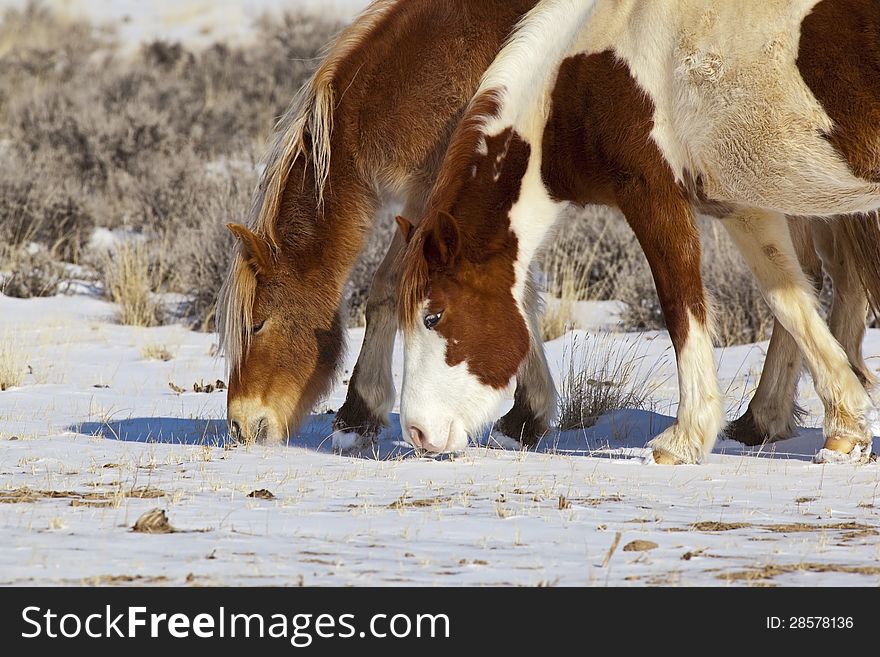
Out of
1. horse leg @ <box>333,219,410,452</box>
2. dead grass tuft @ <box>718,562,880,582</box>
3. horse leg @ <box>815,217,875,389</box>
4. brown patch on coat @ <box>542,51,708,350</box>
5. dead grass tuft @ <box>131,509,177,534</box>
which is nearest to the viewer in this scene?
dead grass tuft @ <box>718,562,880,582</box>

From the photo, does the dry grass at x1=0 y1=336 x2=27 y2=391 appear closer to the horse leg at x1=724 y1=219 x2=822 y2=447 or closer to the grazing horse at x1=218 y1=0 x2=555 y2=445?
the grazing horse at x1=218 y1=0 x2=555 y2=445

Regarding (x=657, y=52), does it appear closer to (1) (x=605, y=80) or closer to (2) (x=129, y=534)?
(1) (x=605, y=80)

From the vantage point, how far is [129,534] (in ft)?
11.8

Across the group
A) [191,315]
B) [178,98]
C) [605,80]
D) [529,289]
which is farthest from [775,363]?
[178,98]

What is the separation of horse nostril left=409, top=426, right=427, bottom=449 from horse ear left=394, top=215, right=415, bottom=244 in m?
0.89

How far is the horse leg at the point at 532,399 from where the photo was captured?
6.23m

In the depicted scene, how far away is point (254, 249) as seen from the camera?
5926 mm

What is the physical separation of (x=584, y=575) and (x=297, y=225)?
3.31 m

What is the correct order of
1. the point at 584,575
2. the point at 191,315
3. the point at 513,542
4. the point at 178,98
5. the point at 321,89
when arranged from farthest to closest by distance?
1. the point at 178,98
2. the point at 191,315
3. the point at 321,89
4. the point at 513,542
5. the point at 584,575

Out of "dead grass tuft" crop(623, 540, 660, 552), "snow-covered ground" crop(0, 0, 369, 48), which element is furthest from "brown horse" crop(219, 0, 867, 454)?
"snow-covered ground" crop(0, 0, 369, 48)

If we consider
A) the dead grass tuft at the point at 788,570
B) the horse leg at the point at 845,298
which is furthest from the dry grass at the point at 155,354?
the dead grass tuft at the point at 788,570

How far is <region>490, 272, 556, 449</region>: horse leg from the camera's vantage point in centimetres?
623

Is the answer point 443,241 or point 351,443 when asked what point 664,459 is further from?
point 351,443

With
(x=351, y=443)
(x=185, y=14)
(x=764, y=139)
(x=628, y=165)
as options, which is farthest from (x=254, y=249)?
(x=185, y=14)
